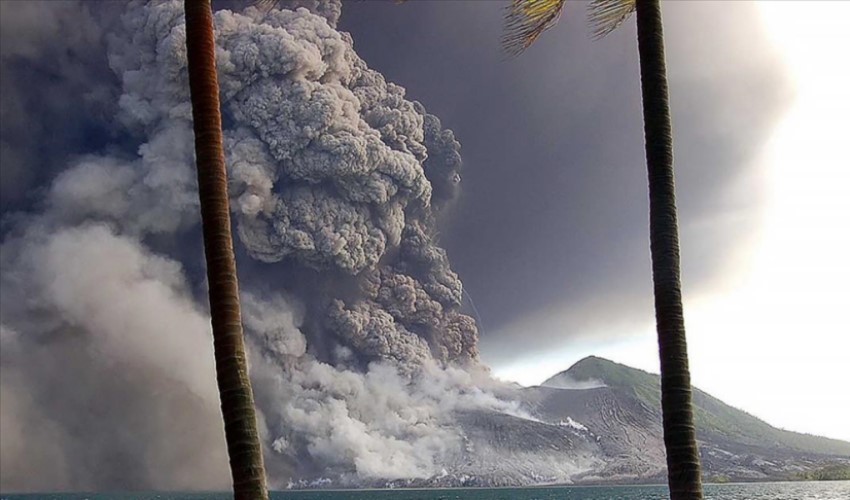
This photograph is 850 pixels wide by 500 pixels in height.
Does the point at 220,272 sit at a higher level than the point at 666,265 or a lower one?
higher

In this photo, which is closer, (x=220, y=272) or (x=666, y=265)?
(x=220, y=272)

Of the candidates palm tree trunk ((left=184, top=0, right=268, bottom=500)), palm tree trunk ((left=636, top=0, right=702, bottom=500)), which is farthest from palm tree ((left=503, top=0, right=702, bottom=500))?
palm tree trunk ((left=184, top=0, right=268, bottom=500))

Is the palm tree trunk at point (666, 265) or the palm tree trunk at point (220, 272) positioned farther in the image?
the palm tree trunk at point (666, 265)

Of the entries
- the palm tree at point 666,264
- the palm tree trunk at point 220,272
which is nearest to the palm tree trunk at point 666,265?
the palm tree at point 666,264

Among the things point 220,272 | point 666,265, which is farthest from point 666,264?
point 220,272

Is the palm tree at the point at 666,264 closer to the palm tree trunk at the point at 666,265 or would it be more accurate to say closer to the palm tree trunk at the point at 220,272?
the palm tree trunk at the point at 666,265

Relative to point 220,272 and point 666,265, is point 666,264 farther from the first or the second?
point 220,272
